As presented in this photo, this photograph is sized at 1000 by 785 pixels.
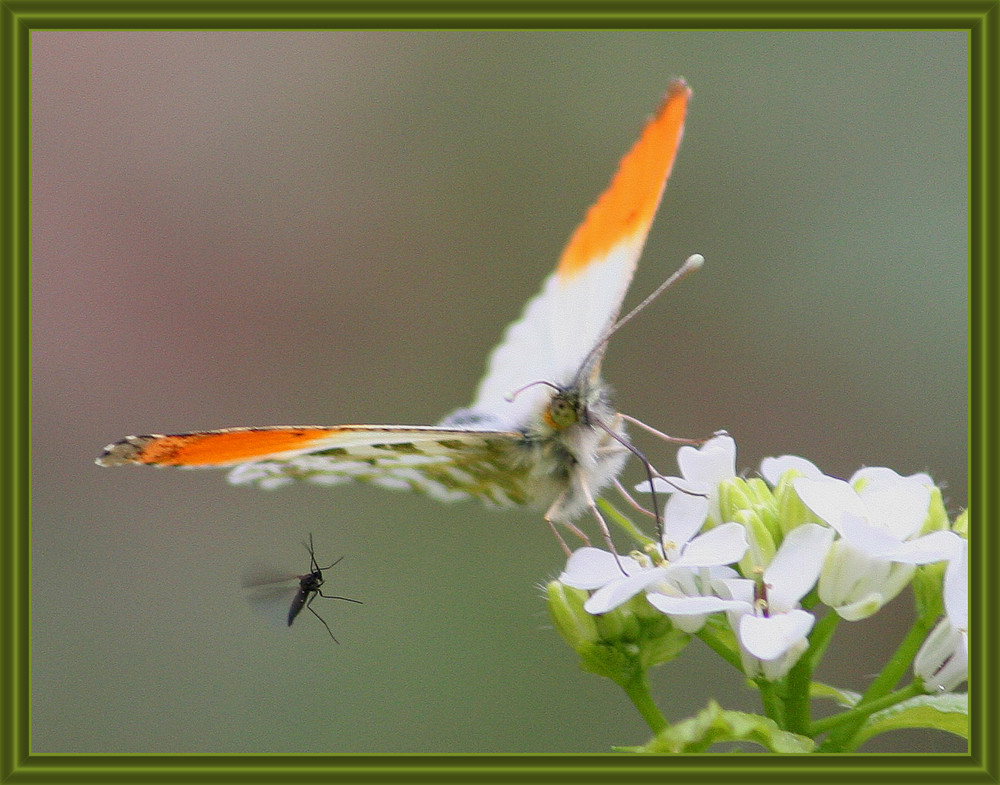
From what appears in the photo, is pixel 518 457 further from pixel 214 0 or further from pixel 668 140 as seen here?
pixel 214 0

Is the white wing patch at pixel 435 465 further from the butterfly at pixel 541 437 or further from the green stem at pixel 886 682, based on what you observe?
the green stem at pixel 886 682

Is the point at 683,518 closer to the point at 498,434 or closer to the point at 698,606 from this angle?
the point at 698,606

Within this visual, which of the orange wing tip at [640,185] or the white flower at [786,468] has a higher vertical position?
the orange wing tip at [640,185]

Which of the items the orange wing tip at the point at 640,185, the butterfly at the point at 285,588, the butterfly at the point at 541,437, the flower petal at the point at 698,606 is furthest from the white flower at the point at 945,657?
the butterfly at the point at 285,588

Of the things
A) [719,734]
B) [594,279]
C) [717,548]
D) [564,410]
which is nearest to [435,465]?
[564,410]

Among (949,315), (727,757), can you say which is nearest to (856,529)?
(727,757)

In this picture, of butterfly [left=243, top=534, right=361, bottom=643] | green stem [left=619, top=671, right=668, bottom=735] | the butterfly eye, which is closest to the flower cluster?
green stem [left=619, top=671, right=668, bottom=735]

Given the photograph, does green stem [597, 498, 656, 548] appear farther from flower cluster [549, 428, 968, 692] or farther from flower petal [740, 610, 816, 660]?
flower petal [740, 610, 816, 660]
